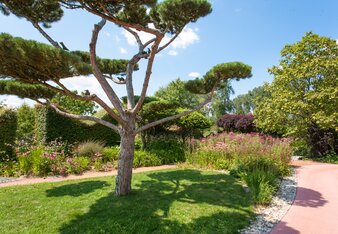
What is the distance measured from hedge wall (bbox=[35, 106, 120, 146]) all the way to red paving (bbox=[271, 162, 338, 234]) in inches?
313

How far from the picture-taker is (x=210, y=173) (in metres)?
7.02

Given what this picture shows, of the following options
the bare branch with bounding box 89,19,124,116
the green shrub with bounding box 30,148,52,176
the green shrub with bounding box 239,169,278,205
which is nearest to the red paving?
the green shrub with bounding box 239,169,278,205

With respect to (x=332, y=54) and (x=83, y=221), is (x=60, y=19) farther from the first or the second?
(x=332, y=54)

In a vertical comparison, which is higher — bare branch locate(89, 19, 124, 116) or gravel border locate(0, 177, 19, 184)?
bare branch locate(89, 19, 124, 116)

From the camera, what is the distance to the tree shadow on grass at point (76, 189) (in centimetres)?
506

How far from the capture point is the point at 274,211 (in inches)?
174

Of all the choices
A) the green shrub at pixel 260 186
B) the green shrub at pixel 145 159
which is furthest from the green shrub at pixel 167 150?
the green shrub at pixel 260 186

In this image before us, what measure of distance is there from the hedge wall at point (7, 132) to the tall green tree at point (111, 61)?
414 cm

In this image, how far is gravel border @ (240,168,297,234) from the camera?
3.68 m

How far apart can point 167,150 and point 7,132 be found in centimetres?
580

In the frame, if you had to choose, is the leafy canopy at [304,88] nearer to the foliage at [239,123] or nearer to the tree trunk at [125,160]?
the foliage at [239,123]

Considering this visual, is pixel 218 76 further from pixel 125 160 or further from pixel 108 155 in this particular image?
pixel 108 155

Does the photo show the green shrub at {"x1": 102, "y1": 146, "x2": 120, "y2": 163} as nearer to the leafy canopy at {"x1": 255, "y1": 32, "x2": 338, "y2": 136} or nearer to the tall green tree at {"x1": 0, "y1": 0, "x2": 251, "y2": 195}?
the tall green tree at {"x1": 0, "y1": 0, "x2": 251, "y2": 195}

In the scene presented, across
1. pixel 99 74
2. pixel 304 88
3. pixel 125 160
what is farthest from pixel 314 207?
pixel 304 88
